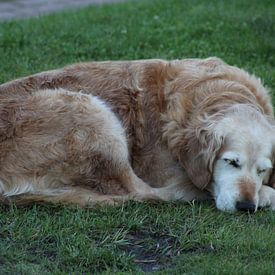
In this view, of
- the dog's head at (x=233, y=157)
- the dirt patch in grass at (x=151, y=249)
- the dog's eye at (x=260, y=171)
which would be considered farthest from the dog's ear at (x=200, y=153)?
the dirt patch in grass at (x=151, y=249)

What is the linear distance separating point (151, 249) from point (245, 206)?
828 millimetres

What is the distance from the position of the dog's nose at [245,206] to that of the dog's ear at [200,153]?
38 centimetres

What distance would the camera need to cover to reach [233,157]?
17.8 feet

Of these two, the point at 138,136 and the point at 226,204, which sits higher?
the point at 138,136

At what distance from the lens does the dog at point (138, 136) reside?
215 inches

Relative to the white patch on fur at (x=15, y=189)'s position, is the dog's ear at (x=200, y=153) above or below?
above

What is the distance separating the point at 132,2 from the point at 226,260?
8686mm

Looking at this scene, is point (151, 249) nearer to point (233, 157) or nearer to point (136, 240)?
point (136, 240)

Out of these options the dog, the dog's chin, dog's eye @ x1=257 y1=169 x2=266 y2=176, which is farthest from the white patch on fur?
dog's eye @ x1=257 y1=169 x2=266 y2=176

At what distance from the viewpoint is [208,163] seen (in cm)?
556

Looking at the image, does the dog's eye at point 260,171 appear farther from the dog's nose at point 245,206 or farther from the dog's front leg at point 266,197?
the dog's nose at point 245,206

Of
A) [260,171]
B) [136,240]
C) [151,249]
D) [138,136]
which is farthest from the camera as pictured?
[138,136]

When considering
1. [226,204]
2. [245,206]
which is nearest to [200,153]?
[226,204]

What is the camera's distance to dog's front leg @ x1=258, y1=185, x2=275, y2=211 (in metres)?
5.56
